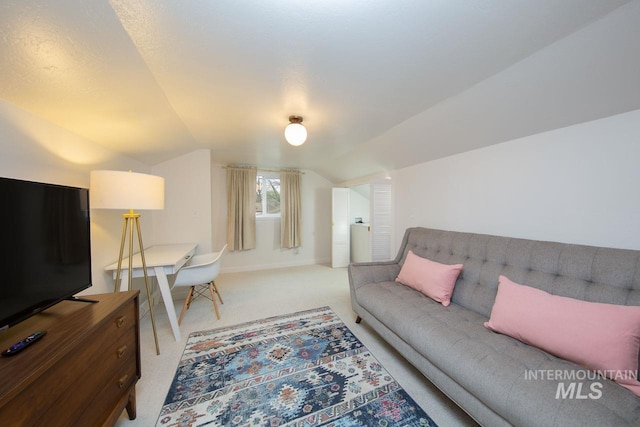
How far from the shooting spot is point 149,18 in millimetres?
991

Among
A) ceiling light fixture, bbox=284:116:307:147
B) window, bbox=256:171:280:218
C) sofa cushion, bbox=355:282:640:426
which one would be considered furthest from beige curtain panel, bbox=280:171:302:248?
sofa cushion, bbox=355:282:640:426

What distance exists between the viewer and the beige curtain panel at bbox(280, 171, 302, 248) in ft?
14.6

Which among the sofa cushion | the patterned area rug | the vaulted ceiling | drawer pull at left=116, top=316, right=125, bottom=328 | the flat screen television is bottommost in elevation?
the patterned area rug

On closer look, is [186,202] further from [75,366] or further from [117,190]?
[75,366]

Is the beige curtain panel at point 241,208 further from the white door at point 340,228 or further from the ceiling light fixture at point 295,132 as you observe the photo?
the ceiling light fixture at point 295,132

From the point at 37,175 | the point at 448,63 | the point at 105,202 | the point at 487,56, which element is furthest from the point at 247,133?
the point at 487,56

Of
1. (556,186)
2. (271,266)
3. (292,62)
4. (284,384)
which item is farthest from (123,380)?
(271,266)

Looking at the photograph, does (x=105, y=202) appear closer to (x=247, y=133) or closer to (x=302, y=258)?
(x=247, y=133)

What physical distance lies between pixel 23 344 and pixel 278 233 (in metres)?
3.80

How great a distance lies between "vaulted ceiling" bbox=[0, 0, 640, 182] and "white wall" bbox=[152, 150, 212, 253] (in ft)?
2.73

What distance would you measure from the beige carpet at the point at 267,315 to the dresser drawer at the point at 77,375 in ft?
1.46

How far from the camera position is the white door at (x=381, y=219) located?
3.50 meters

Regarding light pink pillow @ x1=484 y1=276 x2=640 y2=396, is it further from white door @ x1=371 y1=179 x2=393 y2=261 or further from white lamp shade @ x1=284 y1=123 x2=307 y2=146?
white door @ x1=371 y1=179 x2=393 y2=261

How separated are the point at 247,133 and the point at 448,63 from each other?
2.00 metres
